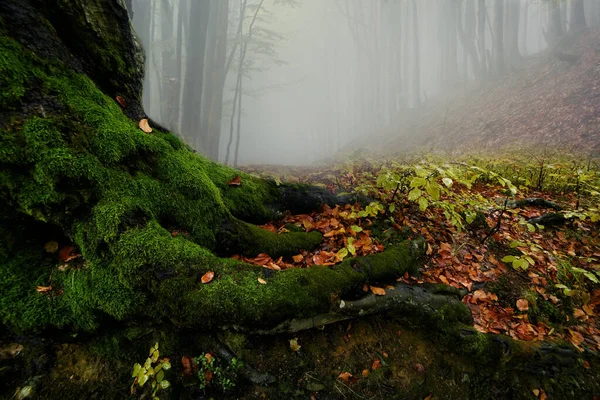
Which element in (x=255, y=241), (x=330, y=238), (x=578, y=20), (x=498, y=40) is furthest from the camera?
(x=498, y=40)

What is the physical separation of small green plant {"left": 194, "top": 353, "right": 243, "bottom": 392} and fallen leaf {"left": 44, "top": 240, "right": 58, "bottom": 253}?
1349mm

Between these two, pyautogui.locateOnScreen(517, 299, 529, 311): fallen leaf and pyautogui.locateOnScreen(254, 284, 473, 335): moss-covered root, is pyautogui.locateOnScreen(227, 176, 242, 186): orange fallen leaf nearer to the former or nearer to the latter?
pyautogui.locateOnScreen(254, 284, 473, 335): moss-covered root

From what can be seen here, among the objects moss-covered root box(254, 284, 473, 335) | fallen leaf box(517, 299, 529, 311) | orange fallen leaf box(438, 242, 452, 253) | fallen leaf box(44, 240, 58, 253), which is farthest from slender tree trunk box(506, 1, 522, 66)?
fallen leaf box(44, 240, 58, 253)

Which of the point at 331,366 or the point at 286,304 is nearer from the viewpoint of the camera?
the point at 286,304

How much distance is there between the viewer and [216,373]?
1915mm

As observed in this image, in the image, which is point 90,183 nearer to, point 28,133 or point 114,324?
point 28,133

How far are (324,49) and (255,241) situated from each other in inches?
1549

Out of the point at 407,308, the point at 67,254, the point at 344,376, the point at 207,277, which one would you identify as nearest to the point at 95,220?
the point at 67,254

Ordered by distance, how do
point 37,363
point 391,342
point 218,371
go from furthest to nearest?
point 391,342 → point 218,371 → point 37,363

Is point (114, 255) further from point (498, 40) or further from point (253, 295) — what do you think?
point (498, 40)

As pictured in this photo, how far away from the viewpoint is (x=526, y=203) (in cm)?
436

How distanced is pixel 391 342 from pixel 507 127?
1502 centimetres

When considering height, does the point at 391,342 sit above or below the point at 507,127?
below

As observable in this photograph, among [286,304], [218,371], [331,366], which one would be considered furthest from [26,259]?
[331,366]
